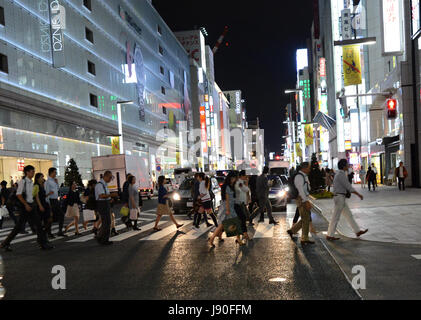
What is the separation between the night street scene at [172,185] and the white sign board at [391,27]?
0.11 m

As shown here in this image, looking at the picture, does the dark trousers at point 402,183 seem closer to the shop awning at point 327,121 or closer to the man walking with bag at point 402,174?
the man walking with bag at point 402,174

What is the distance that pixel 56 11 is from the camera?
32594 millimetres

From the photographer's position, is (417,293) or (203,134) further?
(203,134)

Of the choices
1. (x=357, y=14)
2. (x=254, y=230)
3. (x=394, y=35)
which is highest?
(x=357, y=14)

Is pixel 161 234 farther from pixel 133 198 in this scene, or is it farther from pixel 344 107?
pixel 344 107

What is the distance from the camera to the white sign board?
90.4ft

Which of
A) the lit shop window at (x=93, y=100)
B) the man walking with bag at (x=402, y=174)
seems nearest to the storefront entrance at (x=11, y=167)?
the lit shop window at (x=93, y=100)

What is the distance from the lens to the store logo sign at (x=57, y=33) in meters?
32.5

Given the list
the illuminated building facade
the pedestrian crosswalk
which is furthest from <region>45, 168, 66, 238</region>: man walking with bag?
the illuminated building facade

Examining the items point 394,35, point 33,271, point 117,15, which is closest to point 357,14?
point 394,35

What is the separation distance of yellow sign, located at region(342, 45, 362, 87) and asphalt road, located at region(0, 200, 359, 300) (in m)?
23.9

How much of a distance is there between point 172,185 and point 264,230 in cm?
2354
